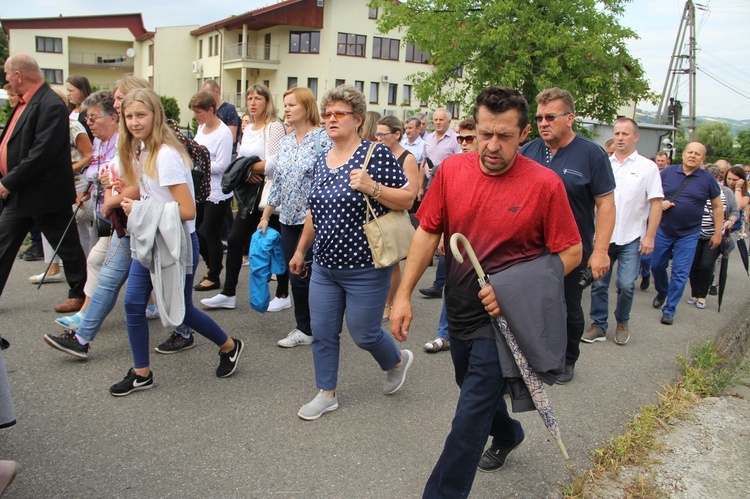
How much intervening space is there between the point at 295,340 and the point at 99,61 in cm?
5928

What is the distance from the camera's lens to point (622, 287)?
19.0 ft

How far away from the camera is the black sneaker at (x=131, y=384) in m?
3.89

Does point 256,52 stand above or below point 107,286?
above

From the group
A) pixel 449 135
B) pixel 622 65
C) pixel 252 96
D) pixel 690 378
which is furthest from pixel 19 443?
pixel 622 65

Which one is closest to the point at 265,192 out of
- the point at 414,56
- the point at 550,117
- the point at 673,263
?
the point at 550,117

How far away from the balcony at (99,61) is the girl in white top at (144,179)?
188 feet

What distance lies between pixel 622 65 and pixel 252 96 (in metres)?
22.9

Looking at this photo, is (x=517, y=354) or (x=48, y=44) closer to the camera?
(x=517, y=354)

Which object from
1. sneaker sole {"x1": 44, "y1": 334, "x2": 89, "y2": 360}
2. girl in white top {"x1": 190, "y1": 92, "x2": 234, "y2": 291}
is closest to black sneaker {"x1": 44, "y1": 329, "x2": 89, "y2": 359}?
sneaker sole {"x1": 44, "y1": 334, "x2": 89, "y2": 360}

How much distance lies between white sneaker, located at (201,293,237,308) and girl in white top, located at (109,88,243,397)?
183 centimetres

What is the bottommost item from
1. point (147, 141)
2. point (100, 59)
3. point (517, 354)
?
point (517, 354)

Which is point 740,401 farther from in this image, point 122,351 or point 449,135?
point 449,135

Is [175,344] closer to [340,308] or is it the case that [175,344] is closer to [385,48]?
[340,308]

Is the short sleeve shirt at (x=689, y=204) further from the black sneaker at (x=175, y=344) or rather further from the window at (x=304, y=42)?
the window at (x=304, y=42)
